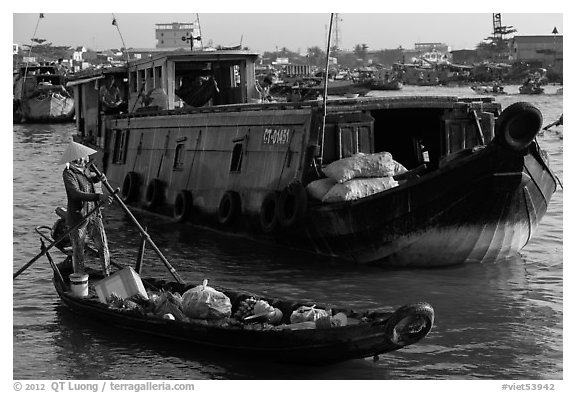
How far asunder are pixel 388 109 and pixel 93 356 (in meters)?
6.42

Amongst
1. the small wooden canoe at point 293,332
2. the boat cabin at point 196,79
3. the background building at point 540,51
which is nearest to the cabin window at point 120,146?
the boat cabin at point 196,79

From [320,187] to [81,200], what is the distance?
151 inches

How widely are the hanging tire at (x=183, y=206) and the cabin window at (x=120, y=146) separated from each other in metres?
3.77

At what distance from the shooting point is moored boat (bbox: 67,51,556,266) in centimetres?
1163

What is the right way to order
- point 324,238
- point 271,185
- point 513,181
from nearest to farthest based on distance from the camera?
point 513,181, point 324,238, point 271,185

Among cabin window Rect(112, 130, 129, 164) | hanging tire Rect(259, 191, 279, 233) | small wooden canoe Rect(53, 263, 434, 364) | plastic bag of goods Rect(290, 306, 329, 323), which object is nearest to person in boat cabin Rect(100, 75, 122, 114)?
cabin window Rect(112, 130, 129, 164)

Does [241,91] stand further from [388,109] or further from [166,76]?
[388,109]

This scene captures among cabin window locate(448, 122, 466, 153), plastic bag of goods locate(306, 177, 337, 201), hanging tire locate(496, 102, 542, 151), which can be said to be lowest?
plastic bag of goods locate(306, 177, 337, 201)

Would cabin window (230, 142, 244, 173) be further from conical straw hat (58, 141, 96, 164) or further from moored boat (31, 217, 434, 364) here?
conical straw hat (58, 141, 96, 164)

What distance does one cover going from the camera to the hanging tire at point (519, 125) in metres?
10.6

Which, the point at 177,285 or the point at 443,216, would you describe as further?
the point at 443,216

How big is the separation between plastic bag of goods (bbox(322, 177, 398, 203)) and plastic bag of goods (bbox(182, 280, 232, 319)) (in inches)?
139

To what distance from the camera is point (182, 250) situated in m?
15.1

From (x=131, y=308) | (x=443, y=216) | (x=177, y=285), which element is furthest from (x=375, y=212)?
(x=131, y=308)
